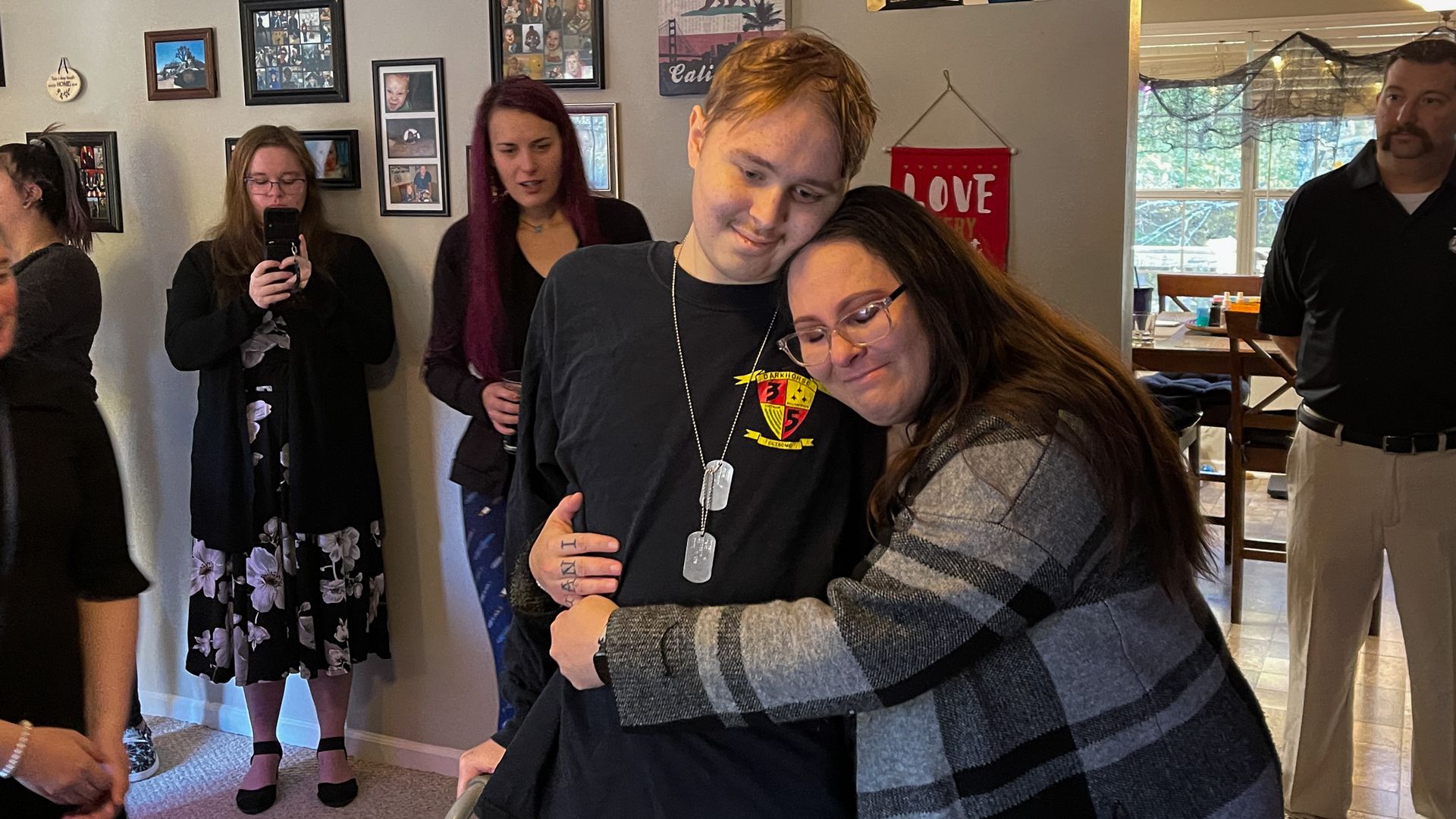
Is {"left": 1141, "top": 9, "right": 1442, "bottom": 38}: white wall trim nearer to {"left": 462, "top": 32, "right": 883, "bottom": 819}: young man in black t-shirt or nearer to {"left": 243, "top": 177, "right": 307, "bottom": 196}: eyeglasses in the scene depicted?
{"left": 243, "top": 177, "right": 307, "bottom": 196}: eyeglasses

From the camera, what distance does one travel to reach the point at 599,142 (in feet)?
8.64

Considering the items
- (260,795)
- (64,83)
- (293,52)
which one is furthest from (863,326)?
(64,83)

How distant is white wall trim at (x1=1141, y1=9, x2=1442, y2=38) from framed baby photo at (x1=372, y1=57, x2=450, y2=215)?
5.10 meters

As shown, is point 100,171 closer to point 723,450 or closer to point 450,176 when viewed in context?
point 450,176

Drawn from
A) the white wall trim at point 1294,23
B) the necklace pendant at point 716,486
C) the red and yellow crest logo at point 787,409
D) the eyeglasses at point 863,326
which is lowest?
the necklace pendant at point 716,486

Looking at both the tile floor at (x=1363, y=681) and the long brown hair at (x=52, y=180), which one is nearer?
the long brown hair at (x=52, y=180)

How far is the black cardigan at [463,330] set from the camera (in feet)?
7.50

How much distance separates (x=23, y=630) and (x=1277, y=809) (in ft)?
3.89

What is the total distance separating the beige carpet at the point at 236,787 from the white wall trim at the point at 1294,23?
5739mm

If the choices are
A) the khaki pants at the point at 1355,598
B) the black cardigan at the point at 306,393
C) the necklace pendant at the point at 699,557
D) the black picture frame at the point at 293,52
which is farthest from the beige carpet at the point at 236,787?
the khaki pants at the point at 1355,598

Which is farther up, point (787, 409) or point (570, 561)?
point (787, 409)

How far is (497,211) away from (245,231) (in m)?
0.82

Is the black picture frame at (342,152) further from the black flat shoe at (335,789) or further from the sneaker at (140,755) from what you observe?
the sneaker at (140,755)

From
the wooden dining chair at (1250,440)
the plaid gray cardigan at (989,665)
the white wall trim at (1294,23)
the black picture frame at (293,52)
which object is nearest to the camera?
the plaid gray cardigan at (989,665)
